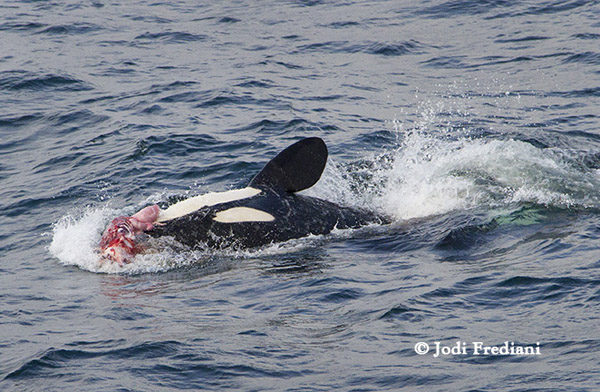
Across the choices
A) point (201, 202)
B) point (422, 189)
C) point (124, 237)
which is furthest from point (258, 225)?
point (422, 189)

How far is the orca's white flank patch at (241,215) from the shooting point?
1024 cm

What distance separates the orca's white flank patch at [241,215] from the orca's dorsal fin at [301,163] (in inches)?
20.1

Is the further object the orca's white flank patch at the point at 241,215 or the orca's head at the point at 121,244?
the orca's white flank patch at the point at 241,215

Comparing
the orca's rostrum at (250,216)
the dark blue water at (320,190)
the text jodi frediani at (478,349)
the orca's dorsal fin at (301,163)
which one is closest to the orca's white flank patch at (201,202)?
the orca's rostrum at (250,216)

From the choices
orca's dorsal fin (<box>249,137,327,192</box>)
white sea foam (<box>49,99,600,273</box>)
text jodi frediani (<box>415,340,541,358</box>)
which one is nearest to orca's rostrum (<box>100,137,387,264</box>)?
orca's dorsal fin (<box>249,137,327,192</box>)

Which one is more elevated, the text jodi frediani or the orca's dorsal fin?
the orca's dorsal fin

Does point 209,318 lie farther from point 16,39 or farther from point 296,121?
point 16,39

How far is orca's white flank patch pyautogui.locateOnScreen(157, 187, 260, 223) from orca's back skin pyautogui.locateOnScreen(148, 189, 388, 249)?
0.07 meters

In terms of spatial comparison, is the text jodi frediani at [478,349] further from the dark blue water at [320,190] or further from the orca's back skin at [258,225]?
the orca's back skin at [258,225]

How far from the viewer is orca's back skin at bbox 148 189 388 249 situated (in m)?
10.1

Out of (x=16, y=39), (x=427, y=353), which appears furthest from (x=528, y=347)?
(x=16, y=39)

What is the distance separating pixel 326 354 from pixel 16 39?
1815cm

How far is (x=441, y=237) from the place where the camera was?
34.0 feet

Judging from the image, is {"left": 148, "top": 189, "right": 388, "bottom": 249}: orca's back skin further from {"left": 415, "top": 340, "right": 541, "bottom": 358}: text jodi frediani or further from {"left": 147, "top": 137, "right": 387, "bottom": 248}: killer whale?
{"left": 415, "top": 340, "right": 541, "bottom": 358}: text jodi frediani
